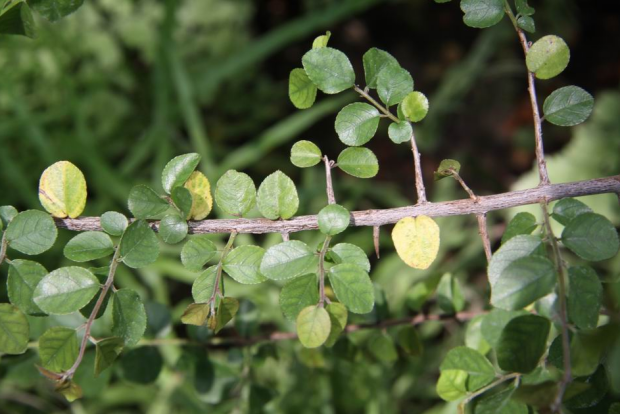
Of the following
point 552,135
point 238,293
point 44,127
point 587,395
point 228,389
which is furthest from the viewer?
point 552,135

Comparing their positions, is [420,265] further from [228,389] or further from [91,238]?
[228,389]

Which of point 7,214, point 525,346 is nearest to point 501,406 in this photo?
point 525,346

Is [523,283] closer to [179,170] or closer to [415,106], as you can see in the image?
[415,106]

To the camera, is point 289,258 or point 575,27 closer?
point 289,258

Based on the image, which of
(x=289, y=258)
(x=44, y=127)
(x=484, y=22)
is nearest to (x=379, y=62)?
(x=484, y=22)

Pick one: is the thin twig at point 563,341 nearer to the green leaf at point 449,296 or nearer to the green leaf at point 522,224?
the green leaf at point 522,224

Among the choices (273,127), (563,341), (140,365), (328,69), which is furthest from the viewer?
(273,127)
